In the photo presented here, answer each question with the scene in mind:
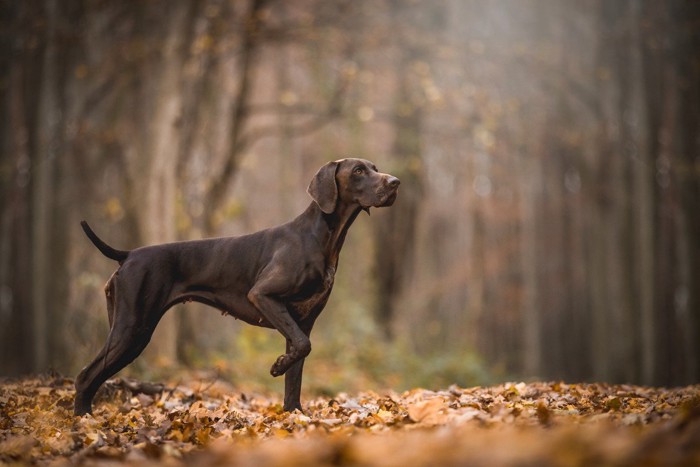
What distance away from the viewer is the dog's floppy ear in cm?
636

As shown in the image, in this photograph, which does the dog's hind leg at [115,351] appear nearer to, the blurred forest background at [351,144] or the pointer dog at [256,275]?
the pointer dog at [256,275]

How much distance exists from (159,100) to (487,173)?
80.0ft

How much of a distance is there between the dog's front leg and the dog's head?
0.88m

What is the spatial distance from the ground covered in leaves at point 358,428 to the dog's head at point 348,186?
5.81ft

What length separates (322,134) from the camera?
75.6 feet

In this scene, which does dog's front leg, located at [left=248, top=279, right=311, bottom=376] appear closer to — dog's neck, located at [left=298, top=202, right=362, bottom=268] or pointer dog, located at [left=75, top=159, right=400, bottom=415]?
pointer dog, located at [left=75, top=159, right=400, bottom=415]

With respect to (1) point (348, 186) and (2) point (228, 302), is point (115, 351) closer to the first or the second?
(2) point (228, 302)

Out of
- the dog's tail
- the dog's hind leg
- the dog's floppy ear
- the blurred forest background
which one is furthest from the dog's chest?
the blurred forest background

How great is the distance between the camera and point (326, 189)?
21.0 feet

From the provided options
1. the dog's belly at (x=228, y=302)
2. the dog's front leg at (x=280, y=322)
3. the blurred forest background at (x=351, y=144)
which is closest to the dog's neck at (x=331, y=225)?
the dog's front leg at (x=280, y=322)

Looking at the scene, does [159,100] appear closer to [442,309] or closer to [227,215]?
[227,215]

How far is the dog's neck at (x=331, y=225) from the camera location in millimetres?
6430

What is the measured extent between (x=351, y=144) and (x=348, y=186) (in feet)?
47.7

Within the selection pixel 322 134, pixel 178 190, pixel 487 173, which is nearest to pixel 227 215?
pixel 178 190
